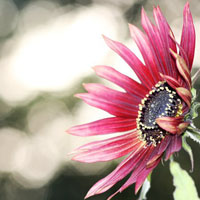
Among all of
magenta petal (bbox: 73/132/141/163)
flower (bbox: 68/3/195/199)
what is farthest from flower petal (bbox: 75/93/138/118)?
magenta petal (bbox: 73/132/141/163)

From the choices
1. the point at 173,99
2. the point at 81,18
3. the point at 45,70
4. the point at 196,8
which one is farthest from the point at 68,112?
the point at 173,99

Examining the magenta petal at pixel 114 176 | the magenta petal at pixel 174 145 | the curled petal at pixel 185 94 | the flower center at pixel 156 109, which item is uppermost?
the curled petal at pixel 185 94

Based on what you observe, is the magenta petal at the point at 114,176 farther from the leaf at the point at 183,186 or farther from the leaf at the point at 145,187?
the leaf at the point at 183,186

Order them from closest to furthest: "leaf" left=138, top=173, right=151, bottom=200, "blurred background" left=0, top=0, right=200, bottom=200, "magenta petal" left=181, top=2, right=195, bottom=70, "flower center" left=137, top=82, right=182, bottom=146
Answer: "leaf" left=138, top=173, right=151, bottom=200, "magenta petal" left=181, top=2, right=195, bottom=70, "flower center" left=137, top=82, right=182, bottom=146, "blurred background" left=0, top=0, right=200, bottom=200

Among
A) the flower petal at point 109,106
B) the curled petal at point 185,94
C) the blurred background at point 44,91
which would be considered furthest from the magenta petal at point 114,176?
the blurred background at point 44,91

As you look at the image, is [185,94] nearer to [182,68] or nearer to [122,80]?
[182,68]

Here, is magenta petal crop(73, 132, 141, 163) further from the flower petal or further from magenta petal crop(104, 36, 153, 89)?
magenta petal crop(104, 36, 153, 89)

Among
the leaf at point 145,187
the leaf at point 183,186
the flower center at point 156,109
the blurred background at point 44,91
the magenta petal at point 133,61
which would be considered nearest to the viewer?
the leaf at point 183,186

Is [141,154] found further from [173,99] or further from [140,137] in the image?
[173,99]
